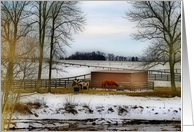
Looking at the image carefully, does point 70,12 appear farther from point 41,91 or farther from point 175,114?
point 175,114

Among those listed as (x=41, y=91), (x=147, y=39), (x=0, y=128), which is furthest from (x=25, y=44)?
(x=147, y=39)

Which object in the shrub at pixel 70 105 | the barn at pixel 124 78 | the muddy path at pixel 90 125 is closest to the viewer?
the muddy path at pixel 90 125

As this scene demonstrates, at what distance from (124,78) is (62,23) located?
2.24m

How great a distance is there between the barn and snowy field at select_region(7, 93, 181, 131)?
0.33 m

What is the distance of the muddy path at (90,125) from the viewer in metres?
5.62

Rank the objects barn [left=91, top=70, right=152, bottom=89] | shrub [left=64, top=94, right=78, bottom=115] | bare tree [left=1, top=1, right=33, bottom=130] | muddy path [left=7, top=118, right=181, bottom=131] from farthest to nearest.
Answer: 1. barn [left=91, top=70, right=152, bottom=89]
2. shrub [left=64, top=94, right=78, bottom=115]
3. muddy path [left=7, top=118, right=181, bottom=131]
4. bare tree [left=1, top=1, right=33, bottom=130]

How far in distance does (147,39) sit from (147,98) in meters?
1.59

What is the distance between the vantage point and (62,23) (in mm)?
5867

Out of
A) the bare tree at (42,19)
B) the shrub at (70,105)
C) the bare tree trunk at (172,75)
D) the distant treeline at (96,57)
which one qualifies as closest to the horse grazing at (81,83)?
the shrub at (70,105)

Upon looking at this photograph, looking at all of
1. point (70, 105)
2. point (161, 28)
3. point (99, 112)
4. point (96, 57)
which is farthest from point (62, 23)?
point (161, 28)

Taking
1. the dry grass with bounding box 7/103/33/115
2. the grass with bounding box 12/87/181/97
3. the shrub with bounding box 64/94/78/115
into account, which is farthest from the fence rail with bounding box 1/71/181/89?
the dry grass with bounding box 7/103/33/115

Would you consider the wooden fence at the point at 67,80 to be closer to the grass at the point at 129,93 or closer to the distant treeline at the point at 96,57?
the grass at the point at 129,93

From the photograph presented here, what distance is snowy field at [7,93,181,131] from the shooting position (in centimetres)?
571

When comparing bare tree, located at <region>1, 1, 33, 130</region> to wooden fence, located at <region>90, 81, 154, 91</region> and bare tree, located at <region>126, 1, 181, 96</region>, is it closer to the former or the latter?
wooden fence, located at <region>90, 81, 154, 91</region>
